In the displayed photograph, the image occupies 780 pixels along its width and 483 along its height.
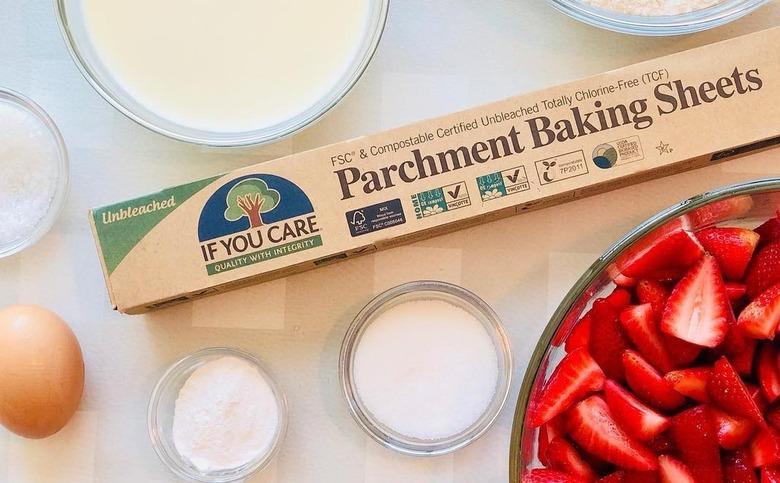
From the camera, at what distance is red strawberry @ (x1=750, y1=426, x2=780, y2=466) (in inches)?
37.3

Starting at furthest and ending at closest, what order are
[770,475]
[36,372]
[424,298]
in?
[424,298]
[36,372]
[770,475]

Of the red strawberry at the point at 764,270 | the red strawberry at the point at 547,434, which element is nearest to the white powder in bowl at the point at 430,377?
the red strawberry at the point at 547,434

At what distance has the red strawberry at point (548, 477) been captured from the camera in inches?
37.3

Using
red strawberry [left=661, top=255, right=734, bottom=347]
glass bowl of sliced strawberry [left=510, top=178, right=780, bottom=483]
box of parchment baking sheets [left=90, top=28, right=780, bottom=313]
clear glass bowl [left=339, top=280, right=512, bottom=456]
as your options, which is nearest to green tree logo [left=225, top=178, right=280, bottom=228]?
box of parchment baking sheets [left=90, top=28, right=780, bottom=313]

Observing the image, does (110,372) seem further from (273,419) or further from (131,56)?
(131,56)

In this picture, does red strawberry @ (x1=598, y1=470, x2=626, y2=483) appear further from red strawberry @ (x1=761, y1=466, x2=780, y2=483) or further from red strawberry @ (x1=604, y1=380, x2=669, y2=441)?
red strawberry @ (x1=761, y1=466, x2=780, y2=483)

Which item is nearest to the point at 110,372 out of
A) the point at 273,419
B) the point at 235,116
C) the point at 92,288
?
the point at 92,288

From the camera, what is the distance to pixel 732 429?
97cm

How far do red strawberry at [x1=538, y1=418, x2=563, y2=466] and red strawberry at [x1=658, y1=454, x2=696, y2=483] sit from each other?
12 centimetres

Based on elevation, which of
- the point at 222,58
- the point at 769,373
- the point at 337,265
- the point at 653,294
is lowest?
the point at 769,373

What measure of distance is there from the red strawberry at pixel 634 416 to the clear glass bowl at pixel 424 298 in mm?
160

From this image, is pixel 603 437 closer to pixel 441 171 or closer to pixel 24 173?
pixel 441 171

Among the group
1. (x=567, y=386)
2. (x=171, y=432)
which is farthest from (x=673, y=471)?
(x=171, y=432)

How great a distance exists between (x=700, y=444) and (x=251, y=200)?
588 millimetres
